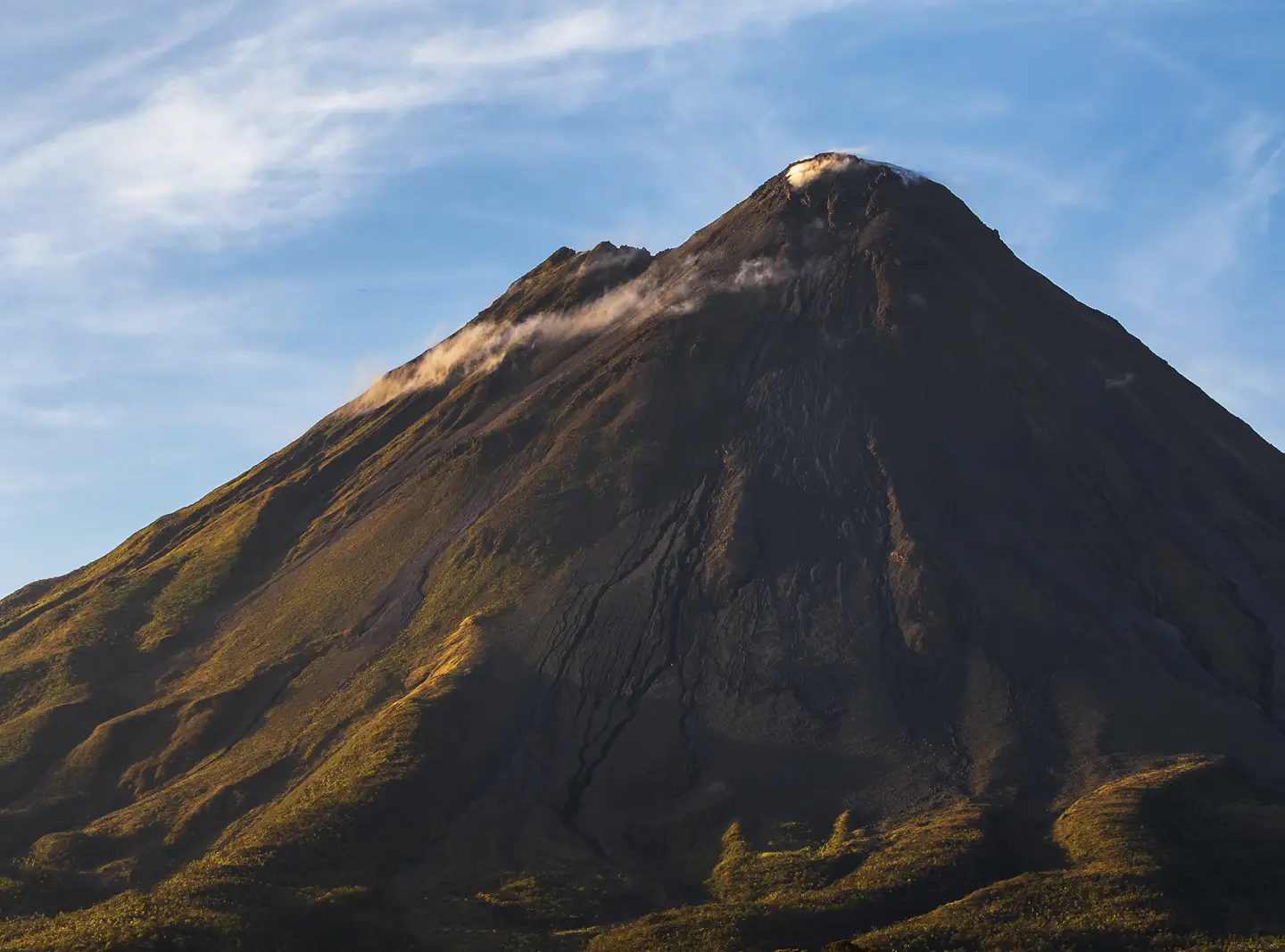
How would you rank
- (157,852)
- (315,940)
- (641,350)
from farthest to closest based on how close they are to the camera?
(641,350) < (157,852) < (315,940)

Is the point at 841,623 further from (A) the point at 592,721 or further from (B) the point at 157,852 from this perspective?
(B) the point at 157,852

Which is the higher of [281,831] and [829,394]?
[829,394]

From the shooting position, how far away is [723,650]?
4385 inches

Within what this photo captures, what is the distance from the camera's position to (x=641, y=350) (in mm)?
→ 143250

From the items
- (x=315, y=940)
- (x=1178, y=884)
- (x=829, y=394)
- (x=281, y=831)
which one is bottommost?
(x=1178, y=884)

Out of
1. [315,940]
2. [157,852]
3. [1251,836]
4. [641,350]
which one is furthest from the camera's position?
[641,350]

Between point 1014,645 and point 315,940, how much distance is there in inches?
2060

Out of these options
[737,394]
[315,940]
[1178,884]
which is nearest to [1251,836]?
[1178,884]

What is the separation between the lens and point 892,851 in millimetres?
89500

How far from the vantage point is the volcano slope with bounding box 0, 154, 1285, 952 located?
3413 inches

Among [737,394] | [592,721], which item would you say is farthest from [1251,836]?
[737,394]

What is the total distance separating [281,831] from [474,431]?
59.3 metres

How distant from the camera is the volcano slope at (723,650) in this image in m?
86.7

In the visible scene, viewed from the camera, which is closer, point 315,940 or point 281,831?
point 315,940
